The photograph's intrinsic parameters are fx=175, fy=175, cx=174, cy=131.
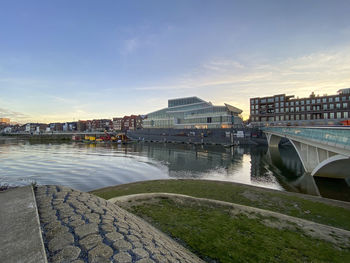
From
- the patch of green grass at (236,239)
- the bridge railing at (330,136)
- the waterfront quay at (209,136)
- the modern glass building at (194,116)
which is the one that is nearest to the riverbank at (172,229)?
the patch of green grass at (236,239)

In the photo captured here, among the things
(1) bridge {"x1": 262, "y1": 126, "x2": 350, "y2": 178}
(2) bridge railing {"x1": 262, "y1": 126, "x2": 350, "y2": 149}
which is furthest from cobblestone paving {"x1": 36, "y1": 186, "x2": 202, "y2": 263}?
(1) bridge {"x1": 262, "y1": 126, "x2": 350, "y2": 178}

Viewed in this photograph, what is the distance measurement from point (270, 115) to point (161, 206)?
11575cm

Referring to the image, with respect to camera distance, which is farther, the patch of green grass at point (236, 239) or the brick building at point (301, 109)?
the brick building at point (301, 109)

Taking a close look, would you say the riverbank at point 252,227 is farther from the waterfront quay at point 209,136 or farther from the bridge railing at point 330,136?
the waterfront quay at point 209,136

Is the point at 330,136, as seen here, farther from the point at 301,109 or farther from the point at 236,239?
the point at 301,109

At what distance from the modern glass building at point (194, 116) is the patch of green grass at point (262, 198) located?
3105 inches

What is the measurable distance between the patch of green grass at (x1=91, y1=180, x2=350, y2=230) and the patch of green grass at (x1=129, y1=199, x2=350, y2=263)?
4.39 m

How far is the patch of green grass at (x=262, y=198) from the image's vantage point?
10.9 metres

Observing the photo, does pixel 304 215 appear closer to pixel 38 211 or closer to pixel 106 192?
pixel 38 211

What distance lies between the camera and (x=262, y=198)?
46.4ft

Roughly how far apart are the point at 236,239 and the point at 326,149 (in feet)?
53.7

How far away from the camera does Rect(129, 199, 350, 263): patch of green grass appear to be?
6059 mm

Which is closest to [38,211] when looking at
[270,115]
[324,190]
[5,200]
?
[5,200]

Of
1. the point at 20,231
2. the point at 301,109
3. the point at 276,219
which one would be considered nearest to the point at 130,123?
the point at 301,109
